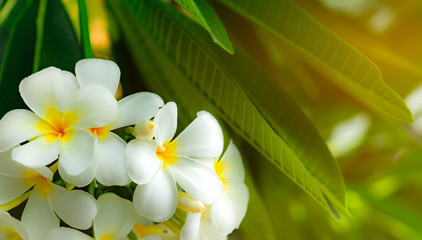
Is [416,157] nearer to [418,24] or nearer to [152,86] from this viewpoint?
[418,24]

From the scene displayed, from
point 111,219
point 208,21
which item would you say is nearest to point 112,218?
point 111,219

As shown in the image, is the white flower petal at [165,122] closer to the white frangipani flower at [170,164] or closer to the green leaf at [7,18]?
the white frangipani flower at [170,164]

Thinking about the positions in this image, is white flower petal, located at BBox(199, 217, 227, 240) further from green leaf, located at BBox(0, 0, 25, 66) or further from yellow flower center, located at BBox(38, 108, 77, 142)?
green leaf, located at BBox(0, 0, 25, 66)

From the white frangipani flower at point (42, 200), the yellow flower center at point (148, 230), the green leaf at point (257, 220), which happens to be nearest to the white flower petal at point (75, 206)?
the white frangipani flower at point (42, 200)

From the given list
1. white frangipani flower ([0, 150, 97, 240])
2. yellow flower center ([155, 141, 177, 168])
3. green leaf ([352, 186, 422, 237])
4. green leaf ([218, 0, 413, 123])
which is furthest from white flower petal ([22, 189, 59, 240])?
green leaf ([352, 186, 422, 237])

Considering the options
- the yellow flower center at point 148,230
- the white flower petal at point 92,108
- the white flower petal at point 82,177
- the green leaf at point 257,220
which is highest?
the white flower petal at point 92,108

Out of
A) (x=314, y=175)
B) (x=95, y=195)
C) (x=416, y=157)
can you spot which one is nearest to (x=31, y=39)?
(x=95, y=195)

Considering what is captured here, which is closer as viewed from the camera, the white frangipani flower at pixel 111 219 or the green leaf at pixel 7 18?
the white frangipani flower at pixel 111 219
